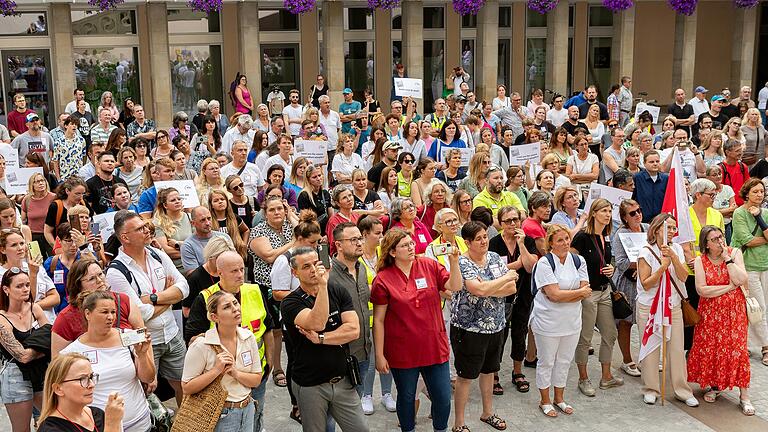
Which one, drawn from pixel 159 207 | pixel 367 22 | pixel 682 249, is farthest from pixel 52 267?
pixel 367 22

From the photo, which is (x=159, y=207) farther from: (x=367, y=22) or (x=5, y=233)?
(x=367, y=22)

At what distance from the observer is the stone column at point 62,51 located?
20.8 meters

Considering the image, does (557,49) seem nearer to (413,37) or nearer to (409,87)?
(413,37)

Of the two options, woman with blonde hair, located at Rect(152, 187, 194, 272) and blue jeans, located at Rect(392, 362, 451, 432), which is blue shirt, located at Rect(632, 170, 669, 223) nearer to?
blue jeans, located at Rect(392, 362, 451, 432)

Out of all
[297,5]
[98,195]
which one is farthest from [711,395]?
[297,5]

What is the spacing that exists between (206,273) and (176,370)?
84 cm

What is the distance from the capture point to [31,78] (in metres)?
21.4

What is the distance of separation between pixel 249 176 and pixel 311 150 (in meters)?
1.59

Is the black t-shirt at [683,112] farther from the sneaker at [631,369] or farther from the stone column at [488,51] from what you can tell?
the sneaker at [631,369]

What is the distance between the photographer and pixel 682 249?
26.7 ft

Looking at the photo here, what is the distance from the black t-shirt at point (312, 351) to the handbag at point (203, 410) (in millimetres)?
666

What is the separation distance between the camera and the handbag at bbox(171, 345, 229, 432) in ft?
17.4

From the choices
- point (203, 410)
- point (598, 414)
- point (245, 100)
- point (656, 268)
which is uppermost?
point (245, 100)

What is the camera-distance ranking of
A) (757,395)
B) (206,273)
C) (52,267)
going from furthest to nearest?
(757,395)
(52,267)
(206,273)
